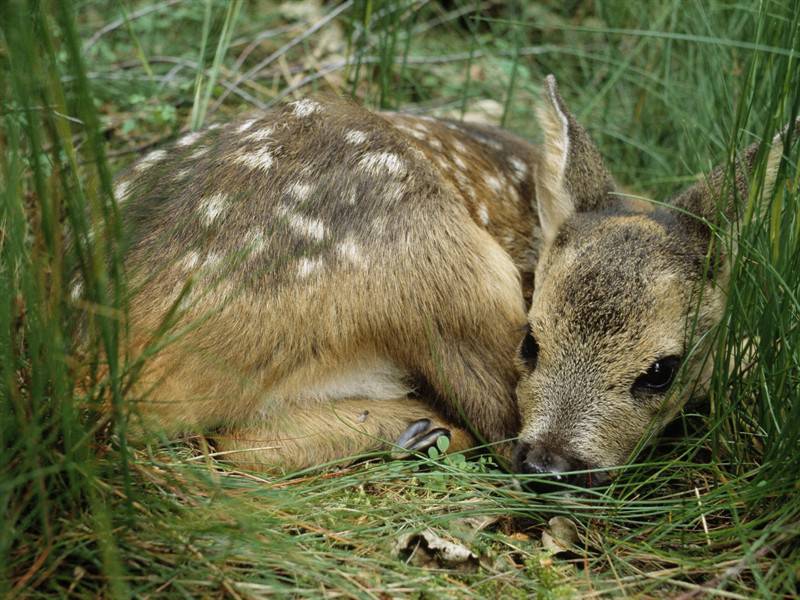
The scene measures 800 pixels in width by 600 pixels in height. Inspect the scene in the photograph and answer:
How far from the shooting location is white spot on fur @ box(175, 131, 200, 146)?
3348mm

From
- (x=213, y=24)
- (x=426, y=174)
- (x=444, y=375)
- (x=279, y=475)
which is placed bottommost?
(x=279, y=475)

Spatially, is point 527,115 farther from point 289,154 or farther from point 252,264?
point 252,264

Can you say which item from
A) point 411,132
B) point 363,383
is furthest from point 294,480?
point 411,132

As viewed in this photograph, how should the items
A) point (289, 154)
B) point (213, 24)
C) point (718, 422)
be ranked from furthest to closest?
point (213, 24), point (289, 154), point (718, 422)

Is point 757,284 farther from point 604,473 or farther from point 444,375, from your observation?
point 444,375

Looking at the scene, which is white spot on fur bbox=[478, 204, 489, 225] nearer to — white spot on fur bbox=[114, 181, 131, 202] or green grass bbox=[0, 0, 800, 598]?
green grass bbox=[0, 0, 800, 598]

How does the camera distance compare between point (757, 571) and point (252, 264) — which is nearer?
point (757, 571)

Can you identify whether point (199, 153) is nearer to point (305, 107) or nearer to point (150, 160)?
point (150, 160)

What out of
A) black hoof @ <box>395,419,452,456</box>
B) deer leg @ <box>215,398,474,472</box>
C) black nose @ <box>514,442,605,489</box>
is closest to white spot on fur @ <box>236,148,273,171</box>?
deer leg @ <box>215,398,474,472</box>

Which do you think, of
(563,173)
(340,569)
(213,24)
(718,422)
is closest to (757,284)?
(718,422)

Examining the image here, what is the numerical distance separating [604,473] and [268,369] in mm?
1129

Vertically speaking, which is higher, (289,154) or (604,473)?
(289,154)

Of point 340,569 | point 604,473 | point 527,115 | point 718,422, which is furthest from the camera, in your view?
point 527,115

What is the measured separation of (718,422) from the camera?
2658mm
